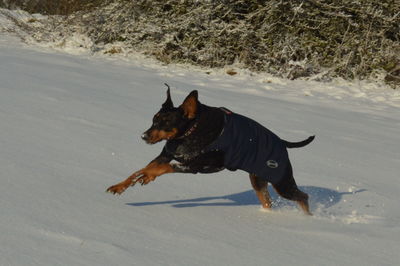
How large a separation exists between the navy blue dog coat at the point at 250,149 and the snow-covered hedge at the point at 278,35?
29.7 ft

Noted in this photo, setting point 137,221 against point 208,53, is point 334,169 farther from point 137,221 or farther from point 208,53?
point 208,53

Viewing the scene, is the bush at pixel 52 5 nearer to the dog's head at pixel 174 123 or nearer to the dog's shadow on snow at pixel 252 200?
the dog's shadow on snow at pixel 252 200

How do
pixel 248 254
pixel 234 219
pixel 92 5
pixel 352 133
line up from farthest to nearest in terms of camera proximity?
pixel 92 5 → pixel 352 133 → pixel 234 219 → pixel 248 254

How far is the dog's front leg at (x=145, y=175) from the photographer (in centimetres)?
382

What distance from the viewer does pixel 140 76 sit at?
10.6 meters

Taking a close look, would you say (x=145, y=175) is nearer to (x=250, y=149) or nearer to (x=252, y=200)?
(x=250, y=149)

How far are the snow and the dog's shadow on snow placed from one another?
17mm

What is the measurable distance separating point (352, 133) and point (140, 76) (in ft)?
13.5

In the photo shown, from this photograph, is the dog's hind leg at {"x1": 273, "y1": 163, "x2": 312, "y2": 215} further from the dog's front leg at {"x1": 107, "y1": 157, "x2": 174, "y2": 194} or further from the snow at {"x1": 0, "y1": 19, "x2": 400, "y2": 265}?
the dog's front leg at {"x1": 107, "y1": 157, "x2": 174, "y2": 194}

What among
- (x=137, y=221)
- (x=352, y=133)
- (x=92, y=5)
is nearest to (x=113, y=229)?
(x=137, y=221)

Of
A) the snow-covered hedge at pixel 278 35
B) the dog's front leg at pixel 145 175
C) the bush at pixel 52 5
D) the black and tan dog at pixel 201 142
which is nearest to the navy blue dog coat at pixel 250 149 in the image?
the black and tan dog at pixel 201 142

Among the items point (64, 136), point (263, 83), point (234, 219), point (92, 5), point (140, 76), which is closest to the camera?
point (234, 219)

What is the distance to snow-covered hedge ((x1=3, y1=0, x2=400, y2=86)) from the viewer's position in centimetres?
1340

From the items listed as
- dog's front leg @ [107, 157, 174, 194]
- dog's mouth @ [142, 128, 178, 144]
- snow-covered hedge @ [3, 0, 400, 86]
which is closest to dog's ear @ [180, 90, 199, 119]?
dog's mouth @ [142, 128, 178, 144]
